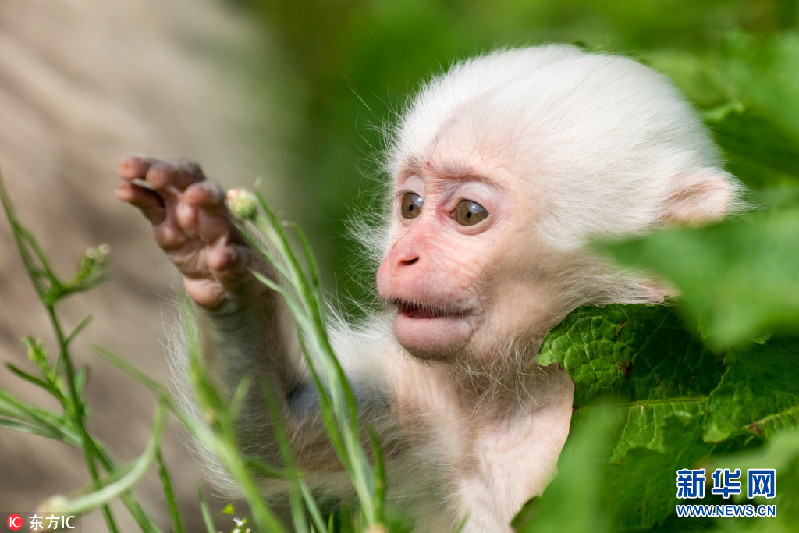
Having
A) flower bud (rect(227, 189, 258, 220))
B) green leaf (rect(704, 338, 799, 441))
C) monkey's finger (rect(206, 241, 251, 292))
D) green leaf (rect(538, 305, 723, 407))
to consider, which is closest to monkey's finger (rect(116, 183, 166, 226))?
monkey's finger (rect(206, 241, 251, 292))

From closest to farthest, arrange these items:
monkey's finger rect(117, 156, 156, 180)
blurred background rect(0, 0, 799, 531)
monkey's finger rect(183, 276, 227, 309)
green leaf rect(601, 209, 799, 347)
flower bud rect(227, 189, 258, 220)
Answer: green leaf rect(601, 209, 799, 347) < flower bud rect(227, 189, 258, 220) < monkey's finger rect(117, 156, 156, 180) < monkey's finger rect(183, 276, 227, 309) < blurred background rect(0, 0, 799, 531)

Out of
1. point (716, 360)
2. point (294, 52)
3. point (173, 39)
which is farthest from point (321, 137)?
point (716, 360)

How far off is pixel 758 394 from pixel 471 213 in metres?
0.90

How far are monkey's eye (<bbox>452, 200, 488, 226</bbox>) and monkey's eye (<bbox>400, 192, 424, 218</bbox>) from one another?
0.22 meters

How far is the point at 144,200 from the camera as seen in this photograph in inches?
84.0

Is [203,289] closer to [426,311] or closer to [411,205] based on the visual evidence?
[426,311]

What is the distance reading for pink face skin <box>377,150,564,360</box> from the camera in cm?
238

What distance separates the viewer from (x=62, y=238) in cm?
318

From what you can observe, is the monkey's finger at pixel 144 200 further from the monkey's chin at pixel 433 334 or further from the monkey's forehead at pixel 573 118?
the monkey's forehead at pixel 573 118

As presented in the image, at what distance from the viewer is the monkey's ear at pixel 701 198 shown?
96.8 inches

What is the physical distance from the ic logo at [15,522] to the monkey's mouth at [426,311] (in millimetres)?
1219

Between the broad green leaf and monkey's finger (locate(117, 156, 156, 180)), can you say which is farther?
monkey's finger (locate(117, 156, 156, 180))

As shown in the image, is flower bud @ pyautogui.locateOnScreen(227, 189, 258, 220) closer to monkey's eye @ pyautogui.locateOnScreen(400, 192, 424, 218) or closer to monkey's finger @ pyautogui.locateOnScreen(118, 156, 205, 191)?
monkey's finger @ pyautogui.locateOnScreen(118, 156, 205, 191)

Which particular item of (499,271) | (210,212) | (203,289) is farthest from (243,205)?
(499,271)
